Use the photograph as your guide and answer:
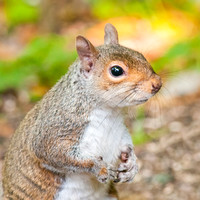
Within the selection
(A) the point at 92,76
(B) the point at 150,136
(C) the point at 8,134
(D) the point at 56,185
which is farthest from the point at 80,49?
(C) the point at 8,134

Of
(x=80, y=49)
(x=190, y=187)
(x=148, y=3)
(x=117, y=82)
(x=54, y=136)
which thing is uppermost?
(x=148, y=3)

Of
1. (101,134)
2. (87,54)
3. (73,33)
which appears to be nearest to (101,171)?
(101,134)

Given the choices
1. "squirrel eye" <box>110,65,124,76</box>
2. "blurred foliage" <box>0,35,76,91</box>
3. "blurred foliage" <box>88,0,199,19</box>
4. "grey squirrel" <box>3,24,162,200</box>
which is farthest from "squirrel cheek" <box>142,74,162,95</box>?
"blurred foliage" <box>88,0,199,19</box>

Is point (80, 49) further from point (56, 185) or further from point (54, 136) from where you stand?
point (56, 185)

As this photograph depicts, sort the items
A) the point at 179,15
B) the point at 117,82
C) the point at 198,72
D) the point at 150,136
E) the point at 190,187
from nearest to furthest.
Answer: the point at 117,82
the point at 190,187
the point at 150,136
the point at 198,72
the point at 179,15

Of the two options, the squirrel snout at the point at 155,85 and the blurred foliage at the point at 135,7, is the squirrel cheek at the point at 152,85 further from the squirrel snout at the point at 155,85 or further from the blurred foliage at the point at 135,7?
the blurred foliage at the point at 135,7

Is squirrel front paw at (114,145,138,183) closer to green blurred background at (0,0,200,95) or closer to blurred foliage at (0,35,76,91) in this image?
green blurred background at (0,0,200,95)

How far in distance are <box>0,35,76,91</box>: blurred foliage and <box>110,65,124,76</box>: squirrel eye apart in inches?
178

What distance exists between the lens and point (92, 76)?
174 inches

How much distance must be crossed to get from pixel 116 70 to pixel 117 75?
0.13 ft

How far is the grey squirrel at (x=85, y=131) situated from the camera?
4305mm

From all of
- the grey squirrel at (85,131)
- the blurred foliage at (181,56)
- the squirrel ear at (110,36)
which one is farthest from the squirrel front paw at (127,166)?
the blurred foliage at (181,56)

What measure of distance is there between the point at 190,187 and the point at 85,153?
83.9 inches

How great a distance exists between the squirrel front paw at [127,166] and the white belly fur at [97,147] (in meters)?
0.05
